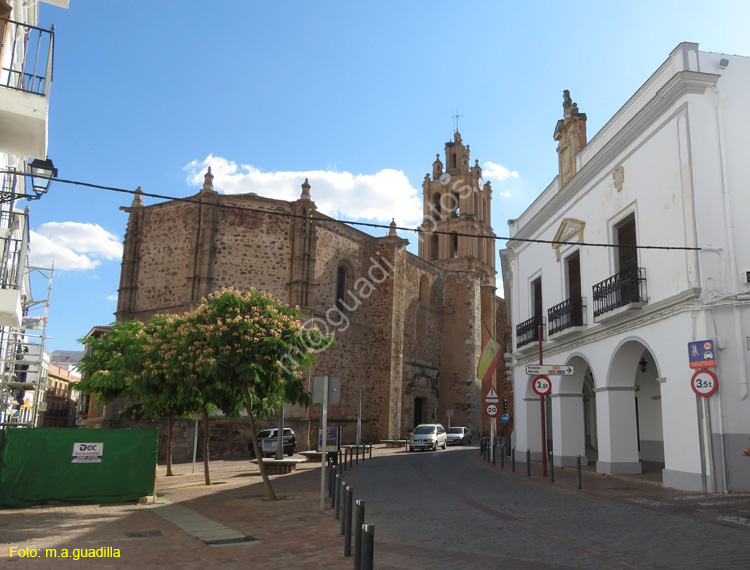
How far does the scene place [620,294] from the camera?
15.2 meters

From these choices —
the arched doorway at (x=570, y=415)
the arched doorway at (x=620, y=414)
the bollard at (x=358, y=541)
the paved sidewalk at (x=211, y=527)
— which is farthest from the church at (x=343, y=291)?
the bollard at (x=358, y=541)

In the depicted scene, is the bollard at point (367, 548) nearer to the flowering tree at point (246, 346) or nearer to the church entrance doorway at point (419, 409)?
the flowering tree at point (246, 346)

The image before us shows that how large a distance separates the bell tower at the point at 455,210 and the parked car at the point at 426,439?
22610 mm

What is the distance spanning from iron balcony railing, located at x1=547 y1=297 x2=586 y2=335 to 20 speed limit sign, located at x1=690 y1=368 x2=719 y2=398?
17.9 feet

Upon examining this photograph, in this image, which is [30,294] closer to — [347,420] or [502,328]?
[347,420]

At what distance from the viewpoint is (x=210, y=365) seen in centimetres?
1213

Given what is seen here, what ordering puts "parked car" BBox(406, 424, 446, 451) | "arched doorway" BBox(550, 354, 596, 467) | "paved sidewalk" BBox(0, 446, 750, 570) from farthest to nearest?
"parked car" BBox(406, 424, 446, 451)
"arched doorway" BBox(550, 354, 596, 467)
"paved sidewalk" BBox(0, 446, 750, 570)

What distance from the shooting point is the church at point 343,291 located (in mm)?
32344

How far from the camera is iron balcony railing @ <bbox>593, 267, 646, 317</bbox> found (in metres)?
14.6

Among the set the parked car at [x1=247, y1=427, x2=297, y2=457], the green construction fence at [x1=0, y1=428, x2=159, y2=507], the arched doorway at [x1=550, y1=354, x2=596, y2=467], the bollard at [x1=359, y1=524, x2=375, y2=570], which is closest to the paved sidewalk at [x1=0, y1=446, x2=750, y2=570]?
the green construction fence at [x1=0, y1=428, x2=159, y2=507]

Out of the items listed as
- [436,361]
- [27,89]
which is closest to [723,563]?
[27,89]

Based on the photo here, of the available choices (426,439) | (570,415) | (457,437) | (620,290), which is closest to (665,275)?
(620,290)

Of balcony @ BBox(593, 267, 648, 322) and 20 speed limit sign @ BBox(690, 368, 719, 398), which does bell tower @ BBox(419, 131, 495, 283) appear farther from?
20 speed limit sign @ BBox(690, 368, 719, 398)

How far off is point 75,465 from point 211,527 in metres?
4.27
